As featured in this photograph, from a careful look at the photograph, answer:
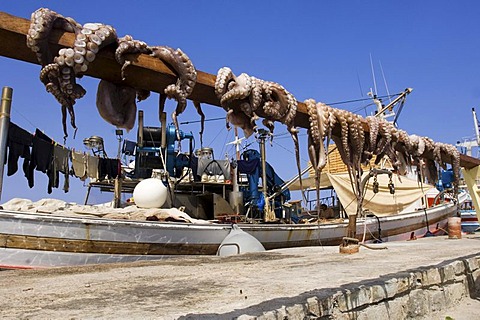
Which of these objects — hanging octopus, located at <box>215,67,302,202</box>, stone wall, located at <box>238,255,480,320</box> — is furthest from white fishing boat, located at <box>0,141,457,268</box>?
hanging octopus, located at <box>215,67,302,202</box>

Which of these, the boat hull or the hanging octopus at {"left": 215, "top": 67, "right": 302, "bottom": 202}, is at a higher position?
the hanging octopus at {"left": 215, "top": 67, "right": 302, "bottom": 202}

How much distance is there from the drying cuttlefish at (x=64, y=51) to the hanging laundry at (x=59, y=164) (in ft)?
35.7

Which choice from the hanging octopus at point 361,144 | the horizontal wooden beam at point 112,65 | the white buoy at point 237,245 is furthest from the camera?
the white buoy at point 237,245

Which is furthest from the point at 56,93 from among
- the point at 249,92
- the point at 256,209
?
the point at 256,209

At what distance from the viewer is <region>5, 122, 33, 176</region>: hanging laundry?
382 inches

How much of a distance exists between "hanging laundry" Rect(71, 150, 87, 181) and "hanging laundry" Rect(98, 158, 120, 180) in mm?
815

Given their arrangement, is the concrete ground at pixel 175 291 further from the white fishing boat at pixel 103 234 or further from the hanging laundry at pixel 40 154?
the hanging laundry at pixel 40 154

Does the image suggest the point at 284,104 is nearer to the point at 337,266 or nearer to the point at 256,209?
the point at 337,266

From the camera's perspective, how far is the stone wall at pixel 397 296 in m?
3.16

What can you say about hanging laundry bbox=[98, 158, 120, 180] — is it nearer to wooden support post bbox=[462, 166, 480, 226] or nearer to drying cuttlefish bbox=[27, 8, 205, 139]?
wooden support post bbox=[462, 166, 480, 226]

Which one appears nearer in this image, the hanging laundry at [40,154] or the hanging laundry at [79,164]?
the hanging laundry at [40,154]

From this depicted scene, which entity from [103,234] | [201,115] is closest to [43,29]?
[201,115]

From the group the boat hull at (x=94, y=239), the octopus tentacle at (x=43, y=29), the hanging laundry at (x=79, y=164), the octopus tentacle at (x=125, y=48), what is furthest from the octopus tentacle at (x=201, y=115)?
the hanging laundry at (x=79, y=164)

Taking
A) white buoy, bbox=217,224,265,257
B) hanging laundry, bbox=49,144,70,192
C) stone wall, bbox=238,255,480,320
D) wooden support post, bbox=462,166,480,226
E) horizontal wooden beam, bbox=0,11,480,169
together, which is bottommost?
stone wall, bbox=238,255,480,320
